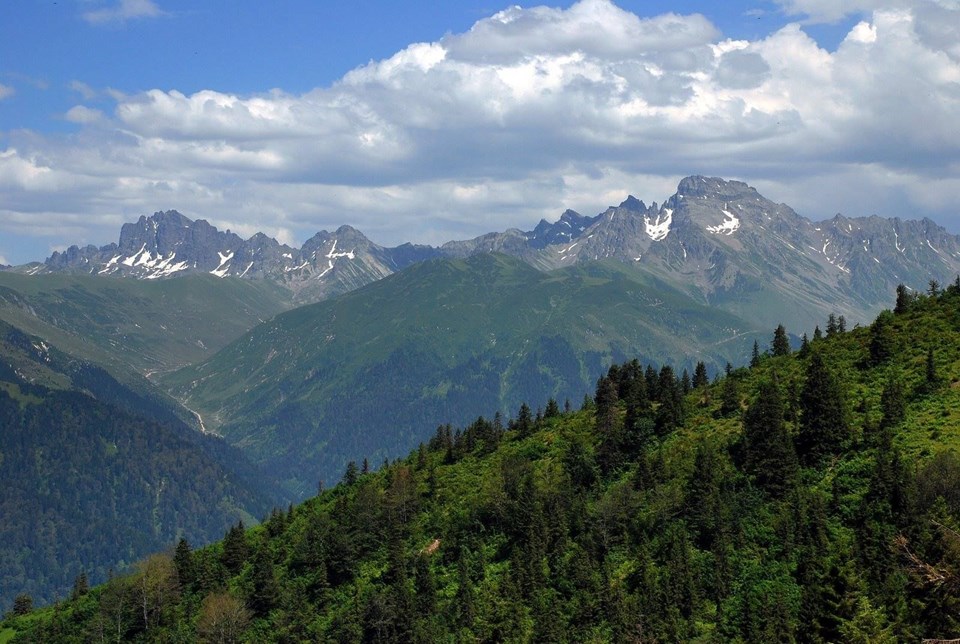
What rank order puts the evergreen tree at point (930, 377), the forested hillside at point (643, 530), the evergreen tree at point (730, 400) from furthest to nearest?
the evergreen tree at point (730, 400) < the evergreen tree at point (930, 377) < the forested hillside at point (643, 530)

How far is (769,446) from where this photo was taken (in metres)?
111

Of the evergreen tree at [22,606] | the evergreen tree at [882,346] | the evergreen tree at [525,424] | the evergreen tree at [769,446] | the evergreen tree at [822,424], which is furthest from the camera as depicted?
the evergreen tree at [22,606]

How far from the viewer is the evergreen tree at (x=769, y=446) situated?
108 metres

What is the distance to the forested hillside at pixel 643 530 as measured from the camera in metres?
89.6

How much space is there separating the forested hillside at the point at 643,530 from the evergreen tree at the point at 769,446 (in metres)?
0.27

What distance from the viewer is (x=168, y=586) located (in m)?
146

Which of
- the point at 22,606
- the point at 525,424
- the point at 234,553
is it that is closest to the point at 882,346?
the point at 525,424

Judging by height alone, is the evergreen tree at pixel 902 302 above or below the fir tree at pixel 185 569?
above

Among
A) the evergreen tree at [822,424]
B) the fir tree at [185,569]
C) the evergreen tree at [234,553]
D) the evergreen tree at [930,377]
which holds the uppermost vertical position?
the evergreen tree at [930,377]

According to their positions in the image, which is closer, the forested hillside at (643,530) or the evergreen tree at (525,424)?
the forested hillside at (643,530)

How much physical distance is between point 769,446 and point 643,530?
1593 centimetres

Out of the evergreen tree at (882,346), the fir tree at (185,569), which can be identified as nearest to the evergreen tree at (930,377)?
the evergreen tree at (882,346)

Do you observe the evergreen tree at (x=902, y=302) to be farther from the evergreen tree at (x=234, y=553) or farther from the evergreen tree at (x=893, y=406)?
the evergreen tree at (x=234, y=553)

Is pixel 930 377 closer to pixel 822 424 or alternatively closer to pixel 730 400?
pixel 822 424
